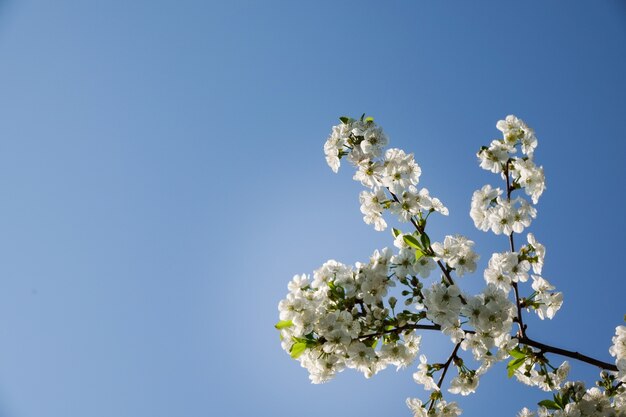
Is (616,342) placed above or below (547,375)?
above

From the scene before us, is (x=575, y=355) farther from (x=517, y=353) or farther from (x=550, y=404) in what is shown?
(x=550, y=404)

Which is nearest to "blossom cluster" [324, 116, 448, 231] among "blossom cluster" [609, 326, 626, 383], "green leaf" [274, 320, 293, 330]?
"green leaf" [274, 320, 293, 330]

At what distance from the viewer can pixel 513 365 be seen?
154 inches

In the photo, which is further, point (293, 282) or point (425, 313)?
point (293, 282)

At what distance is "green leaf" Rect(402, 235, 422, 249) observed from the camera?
374cm

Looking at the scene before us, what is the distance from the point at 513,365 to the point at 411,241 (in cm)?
145

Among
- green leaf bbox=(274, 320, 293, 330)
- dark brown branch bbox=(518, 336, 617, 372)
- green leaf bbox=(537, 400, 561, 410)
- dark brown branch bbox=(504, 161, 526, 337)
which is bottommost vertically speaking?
green leaf bbox=(274, 320, 293, 330)

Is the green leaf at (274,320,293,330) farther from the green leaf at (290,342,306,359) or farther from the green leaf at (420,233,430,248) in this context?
the green leaf at (420,233,430,248)

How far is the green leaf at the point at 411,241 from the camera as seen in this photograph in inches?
147

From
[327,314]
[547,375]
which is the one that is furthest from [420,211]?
[547,375]

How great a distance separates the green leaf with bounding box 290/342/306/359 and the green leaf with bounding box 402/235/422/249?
1215 millimetres

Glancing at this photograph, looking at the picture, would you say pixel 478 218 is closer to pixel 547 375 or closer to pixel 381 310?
pixel 381 310

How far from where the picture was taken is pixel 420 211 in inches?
156

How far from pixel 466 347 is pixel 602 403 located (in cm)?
126
